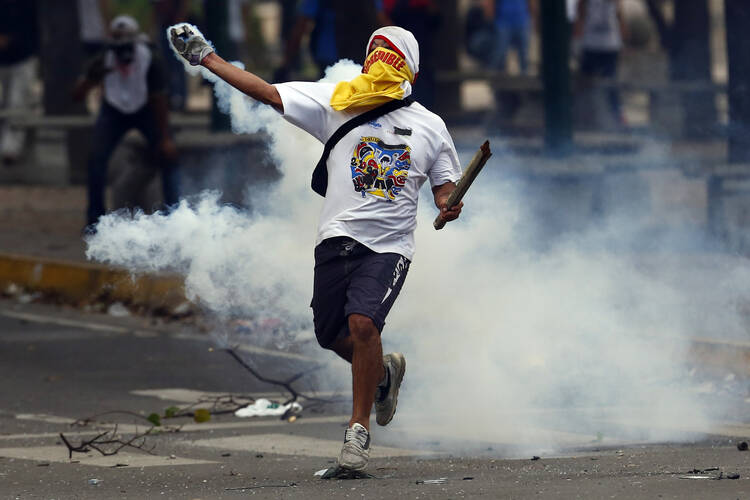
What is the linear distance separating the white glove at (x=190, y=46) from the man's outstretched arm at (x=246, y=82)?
23 millimetres

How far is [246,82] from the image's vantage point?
5.90 metres

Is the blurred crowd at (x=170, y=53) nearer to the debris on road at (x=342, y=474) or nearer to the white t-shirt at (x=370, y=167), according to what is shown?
the white t-shirt at (x=370, y=167)

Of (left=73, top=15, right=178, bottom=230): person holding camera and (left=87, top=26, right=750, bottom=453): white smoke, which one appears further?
(left=73, top=15, right=178, bottom=230): person holding camera

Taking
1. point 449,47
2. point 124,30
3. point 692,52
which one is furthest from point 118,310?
point 449,47

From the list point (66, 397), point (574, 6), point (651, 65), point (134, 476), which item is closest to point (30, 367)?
point (66, 397)

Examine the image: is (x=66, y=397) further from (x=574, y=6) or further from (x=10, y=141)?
(x=574, y=6)

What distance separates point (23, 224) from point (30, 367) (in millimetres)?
5233

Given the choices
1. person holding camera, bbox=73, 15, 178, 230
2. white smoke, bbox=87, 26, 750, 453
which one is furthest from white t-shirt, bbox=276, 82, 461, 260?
person holding camera, bbox=73, 15, 178, 230

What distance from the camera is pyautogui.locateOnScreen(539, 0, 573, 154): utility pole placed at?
1250 cm

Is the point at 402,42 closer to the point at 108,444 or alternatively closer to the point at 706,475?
the point at 706,475

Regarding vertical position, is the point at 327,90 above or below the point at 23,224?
above

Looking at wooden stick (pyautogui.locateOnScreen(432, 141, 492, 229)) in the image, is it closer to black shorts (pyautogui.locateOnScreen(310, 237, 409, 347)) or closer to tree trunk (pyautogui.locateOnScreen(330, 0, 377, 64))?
black shorts (pyautogui.locateOnScreen(310, 237, 409, 347))

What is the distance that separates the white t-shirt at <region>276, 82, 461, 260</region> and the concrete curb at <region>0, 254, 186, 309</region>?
14.0 feet

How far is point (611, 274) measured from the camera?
874 centimetres
